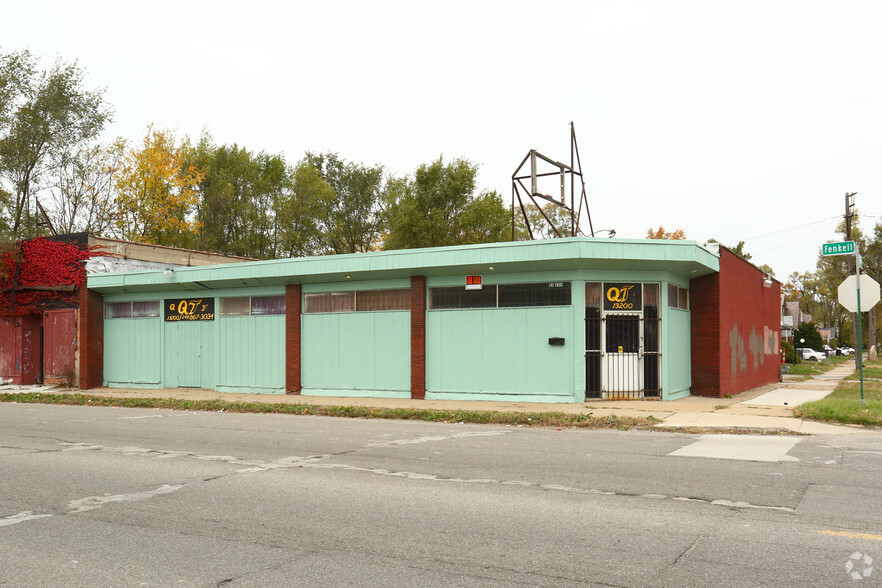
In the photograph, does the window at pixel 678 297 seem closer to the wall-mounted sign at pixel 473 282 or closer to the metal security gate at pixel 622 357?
the metal security gate at pixel 622 357

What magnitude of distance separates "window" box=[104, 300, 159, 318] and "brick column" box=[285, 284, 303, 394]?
5878mm

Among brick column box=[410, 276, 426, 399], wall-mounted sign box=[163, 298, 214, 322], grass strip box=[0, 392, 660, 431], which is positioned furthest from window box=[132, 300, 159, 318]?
brick column box=[410, 276, 426, 399]

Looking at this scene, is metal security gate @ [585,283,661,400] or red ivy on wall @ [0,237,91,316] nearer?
metal security gate @ [585,283,661,400]

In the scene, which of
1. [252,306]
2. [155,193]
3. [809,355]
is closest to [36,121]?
[155,193]

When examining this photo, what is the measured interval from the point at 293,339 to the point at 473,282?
6.07 m

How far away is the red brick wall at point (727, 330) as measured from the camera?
773 inches

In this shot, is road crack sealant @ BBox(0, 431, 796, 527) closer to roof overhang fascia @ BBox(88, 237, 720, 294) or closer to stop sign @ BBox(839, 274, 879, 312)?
roof overhang fascia @ BBox(88, 237, 720, 294)

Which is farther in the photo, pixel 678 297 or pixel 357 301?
pixel 357 301

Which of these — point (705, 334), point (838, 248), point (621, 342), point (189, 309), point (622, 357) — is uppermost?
point (838, 248)

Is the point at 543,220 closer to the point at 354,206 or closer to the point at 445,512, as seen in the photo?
the point at 354,206

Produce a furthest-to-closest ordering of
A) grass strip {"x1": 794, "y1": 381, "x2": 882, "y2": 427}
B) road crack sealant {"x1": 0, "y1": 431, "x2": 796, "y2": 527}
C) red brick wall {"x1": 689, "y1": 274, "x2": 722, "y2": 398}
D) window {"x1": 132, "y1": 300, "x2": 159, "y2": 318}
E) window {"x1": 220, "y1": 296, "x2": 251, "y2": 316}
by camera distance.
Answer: window {"x1": 132, "y1": 300, "x2": 159, "y2": 318} < window {"x1": 220, "y1": 296, "x2": 251, "y2": 316} < red brick wall {"x1": 689, "y1": 274, "x2": 722, "y2": 398} < grass strip {"x1": 794, "y1": 381, "x2": 882, "y2": 427} < road crack sealant {"x1": 0, "y1": 431, "x2": 796, "y2": 527}

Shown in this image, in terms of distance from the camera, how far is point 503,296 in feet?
60.4

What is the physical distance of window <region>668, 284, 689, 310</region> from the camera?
18375 mm

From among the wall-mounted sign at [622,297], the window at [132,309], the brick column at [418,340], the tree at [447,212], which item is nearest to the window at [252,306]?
the window at [132,309]
